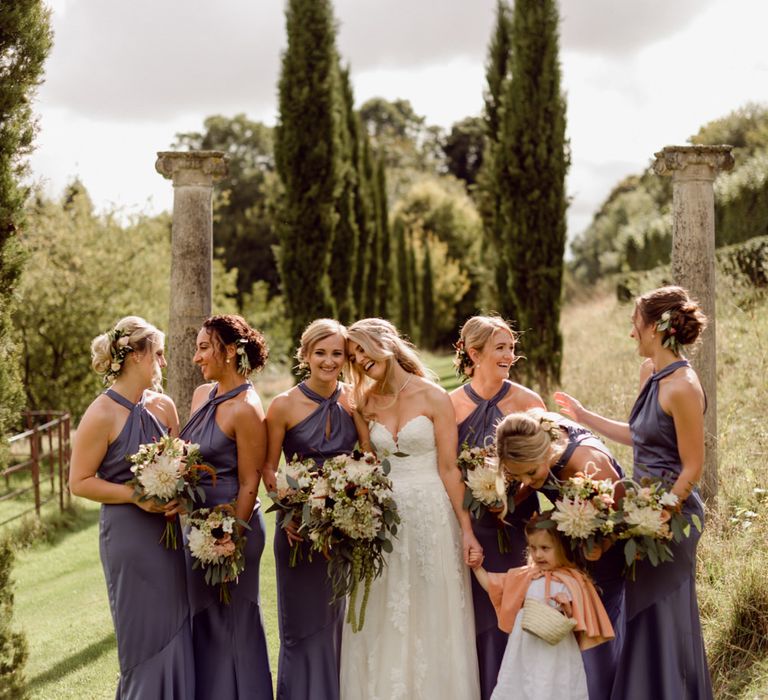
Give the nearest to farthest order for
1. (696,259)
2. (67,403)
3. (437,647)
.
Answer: (437,647), (696,259), (67,403)

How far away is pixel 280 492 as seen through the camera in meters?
4.32

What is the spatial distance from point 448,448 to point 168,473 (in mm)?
1501

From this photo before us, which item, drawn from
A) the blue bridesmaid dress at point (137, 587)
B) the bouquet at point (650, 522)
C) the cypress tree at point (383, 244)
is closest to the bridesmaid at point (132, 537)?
the blue bridesmaid dress at point (137, 587)

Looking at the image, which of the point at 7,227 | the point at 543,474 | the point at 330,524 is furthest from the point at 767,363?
the point at 7,227

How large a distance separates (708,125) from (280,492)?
3571 cm

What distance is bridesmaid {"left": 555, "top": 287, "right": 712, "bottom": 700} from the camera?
420cm

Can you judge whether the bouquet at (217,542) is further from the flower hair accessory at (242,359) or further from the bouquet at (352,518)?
the flower hair accessory at (242,359)

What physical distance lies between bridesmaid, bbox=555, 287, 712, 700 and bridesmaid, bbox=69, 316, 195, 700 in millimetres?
2335

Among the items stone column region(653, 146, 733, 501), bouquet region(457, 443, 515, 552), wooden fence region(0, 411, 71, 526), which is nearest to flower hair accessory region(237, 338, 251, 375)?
bouquet region(457, 443, 515, 552)

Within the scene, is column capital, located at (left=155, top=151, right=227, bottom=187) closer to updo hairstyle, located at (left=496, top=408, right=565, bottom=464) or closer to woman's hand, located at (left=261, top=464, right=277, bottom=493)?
woman's hand, located at (left=261, top=464, right=277, bottom=493)

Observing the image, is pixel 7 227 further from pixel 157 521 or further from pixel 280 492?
pixel 280 492

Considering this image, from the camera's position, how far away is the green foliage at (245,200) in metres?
36.0

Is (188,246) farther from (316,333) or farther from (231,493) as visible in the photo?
(231,493)

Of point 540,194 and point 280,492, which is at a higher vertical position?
point 540,194
